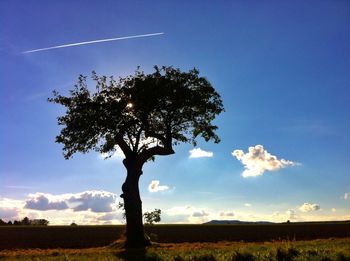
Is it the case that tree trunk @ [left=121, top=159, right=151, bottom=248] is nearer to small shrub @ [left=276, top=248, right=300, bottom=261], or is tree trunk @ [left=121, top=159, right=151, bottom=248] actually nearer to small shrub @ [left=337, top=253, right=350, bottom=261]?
small shrub @ [left=276, top=248, right=300, bottom=261]

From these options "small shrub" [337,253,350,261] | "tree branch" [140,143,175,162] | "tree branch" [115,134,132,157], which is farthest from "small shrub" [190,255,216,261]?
"tree branch" [115,134,132,157]

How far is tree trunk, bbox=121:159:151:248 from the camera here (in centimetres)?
3665

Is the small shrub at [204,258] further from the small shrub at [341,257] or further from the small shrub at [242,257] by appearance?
the small shrub at [341,257]

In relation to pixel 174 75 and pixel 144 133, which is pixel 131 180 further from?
pixel 174 75

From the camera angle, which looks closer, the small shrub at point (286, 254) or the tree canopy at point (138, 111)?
the small shrub at point (286, 254)

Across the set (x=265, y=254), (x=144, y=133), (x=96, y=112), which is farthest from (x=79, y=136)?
(x=265, y=254)

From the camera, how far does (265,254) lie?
17.0m

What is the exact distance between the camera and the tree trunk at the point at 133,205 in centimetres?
3665

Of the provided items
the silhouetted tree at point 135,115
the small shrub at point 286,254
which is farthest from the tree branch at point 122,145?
the small shrub at point 286,254

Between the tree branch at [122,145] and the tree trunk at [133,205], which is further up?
the tree branch at [122,145]

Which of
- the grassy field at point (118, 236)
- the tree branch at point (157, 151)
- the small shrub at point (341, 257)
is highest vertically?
the tree branch at point (157, 151)

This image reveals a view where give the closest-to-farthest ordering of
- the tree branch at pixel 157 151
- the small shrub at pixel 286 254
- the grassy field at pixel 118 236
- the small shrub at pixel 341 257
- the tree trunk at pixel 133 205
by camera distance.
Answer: the small shrub at pixel 341 257 → the small shrub at pixel 286 254 → the tree trunk at pixel 133 205 → the tree branch at pixel 157 151 → the grassy field at pixel 118 236

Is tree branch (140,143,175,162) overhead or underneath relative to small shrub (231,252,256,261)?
overhead

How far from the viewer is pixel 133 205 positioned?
3750 centimetres
